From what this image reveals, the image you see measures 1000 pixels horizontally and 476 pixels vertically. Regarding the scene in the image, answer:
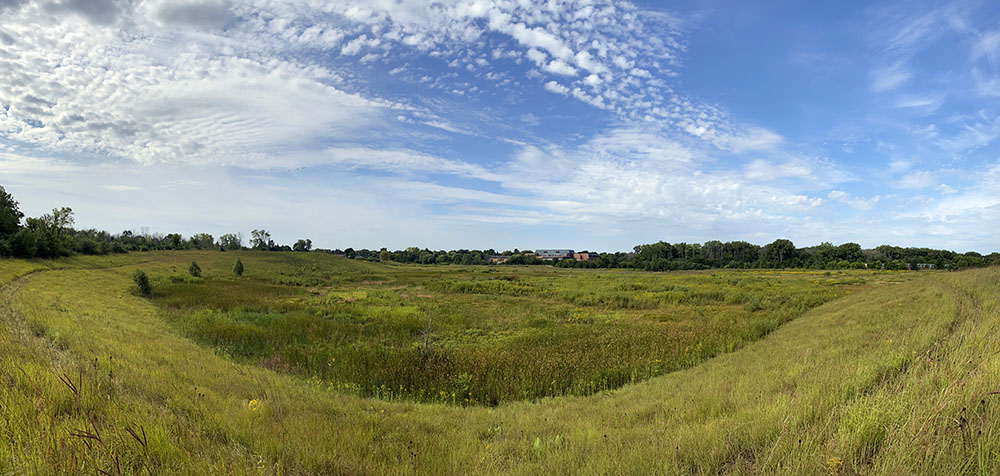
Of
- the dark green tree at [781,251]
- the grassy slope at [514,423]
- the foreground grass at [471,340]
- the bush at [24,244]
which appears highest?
the dark green tree at [781,251]

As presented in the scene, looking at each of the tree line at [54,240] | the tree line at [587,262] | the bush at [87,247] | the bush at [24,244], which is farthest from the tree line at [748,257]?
the bush at [24,244]

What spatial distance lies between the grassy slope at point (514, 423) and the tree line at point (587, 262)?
199 ft

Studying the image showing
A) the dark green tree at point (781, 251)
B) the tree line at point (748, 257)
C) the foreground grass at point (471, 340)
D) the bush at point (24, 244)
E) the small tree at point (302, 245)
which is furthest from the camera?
the small tree at point (302, 245)

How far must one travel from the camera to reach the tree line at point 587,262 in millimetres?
51812

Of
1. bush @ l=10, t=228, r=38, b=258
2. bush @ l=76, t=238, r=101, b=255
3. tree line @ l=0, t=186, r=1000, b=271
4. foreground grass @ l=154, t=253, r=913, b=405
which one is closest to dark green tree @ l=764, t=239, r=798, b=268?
tree line @ l=0, t=186, r=1000, b=271

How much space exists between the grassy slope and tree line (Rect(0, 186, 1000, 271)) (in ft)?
199

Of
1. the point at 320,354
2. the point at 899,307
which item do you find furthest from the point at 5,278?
the point at 899,307

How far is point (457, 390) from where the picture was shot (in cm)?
1006

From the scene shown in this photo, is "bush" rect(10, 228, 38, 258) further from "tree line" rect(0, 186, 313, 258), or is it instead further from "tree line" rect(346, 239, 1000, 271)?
"tree line" rect(346, 239, 1000, 271)

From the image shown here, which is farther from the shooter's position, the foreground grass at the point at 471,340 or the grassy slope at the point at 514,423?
the foreground grass at the point at 471,340

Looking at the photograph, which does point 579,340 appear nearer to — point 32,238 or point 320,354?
point 320,354

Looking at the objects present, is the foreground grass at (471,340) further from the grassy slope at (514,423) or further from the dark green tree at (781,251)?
the dark green tree at (781,251)

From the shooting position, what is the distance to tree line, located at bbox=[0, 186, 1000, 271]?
51812mm

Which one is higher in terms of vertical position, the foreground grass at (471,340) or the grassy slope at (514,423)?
the grassy slope at (514,423)
